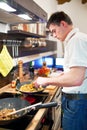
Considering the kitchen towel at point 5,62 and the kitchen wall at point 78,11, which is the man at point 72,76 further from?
the kitchen wall at point 78,11

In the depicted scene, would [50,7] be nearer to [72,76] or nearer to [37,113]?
[72,76]

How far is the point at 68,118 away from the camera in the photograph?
5.24 ft

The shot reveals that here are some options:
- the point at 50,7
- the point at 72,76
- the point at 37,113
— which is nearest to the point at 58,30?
the point at 72,76

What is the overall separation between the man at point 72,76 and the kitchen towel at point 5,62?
0.57 metres

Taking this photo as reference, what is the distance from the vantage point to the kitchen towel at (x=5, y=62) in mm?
2000

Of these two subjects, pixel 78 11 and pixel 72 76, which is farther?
pixel 78 11

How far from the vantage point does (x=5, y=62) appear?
2.05 metres

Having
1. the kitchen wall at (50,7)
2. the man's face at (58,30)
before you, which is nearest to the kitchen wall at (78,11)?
the kitchen wall at (50,7)

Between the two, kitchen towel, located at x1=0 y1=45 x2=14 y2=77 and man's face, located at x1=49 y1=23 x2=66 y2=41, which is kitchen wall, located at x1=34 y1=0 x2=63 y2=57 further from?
man's face, located at x1=49 y1=23 x2=66 y2=41

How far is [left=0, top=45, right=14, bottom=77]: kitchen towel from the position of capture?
2000 mm

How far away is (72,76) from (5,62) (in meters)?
0.89

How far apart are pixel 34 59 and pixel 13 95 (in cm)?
144

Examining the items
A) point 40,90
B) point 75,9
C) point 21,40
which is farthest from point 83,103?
point 75,9

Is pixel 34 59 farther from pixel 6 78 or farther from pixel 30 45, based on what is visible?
pixel 6 78
